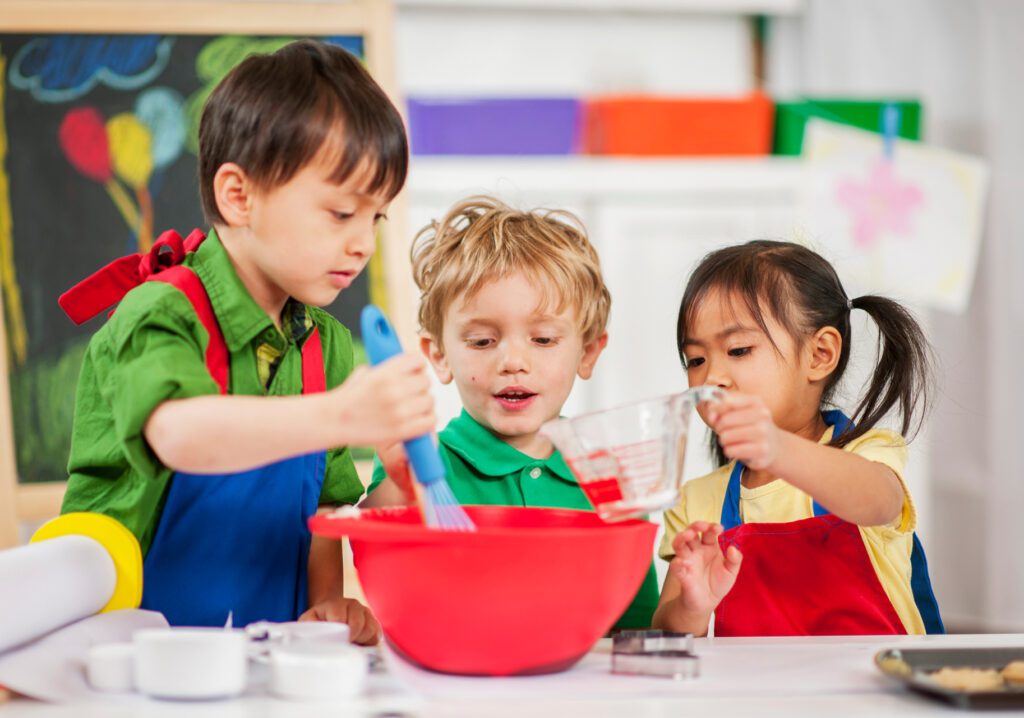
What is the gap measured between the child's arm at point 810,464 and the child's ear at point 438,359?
1.28 feet

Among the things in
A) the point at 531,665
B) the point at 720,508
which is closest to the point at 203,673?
the point at 531,665

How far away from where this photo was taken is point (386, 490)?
1.02 metres

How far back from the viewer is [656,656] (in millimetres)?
763

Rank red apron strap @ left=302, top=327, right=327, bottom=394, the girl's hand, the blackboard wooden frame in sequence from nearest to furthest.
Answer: the girl's hand < red apron strap @ left=302, top=327, right=327, bottom=394 < the blackboard wooden frame

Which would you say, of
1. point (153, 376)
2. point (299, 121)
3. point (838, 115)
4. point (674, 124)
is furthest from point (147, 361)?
point (838, 115)

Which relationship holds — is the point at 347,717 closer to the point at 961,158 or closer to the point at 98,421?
the point at 98,421

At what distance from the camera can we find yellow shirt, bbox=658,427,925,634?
3.63 ft

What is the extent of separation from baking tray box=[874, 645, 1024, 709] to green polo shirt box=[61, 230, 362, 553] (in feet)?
1.65

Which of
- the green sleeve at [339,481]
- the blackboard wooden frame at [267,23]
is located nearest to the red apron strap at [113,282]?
the green sleeve at [339,481]

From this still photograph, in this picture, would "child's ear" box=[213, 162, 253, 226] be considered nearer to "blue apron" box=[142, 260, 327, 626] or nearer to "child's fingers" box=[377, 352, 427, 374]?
"blue apron" box=[142, 260, 327, 626]

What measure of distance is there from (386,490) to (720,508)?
1.32 feet

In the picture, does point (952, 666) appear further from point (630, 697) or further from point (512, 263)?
point (512, 263)

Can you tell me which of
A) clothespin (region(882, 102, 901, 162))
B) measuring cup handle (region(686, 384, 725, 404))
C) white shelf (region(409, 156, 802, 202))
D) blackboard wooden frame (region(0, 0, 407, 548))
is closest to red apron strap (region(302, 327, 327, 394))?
measuring cup handle (region(686, 384, 725, 404))

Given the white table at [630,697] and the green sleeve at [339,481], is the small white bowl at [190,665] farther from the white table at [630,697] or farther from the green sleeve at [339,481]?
the green sleeve at [339,481]
